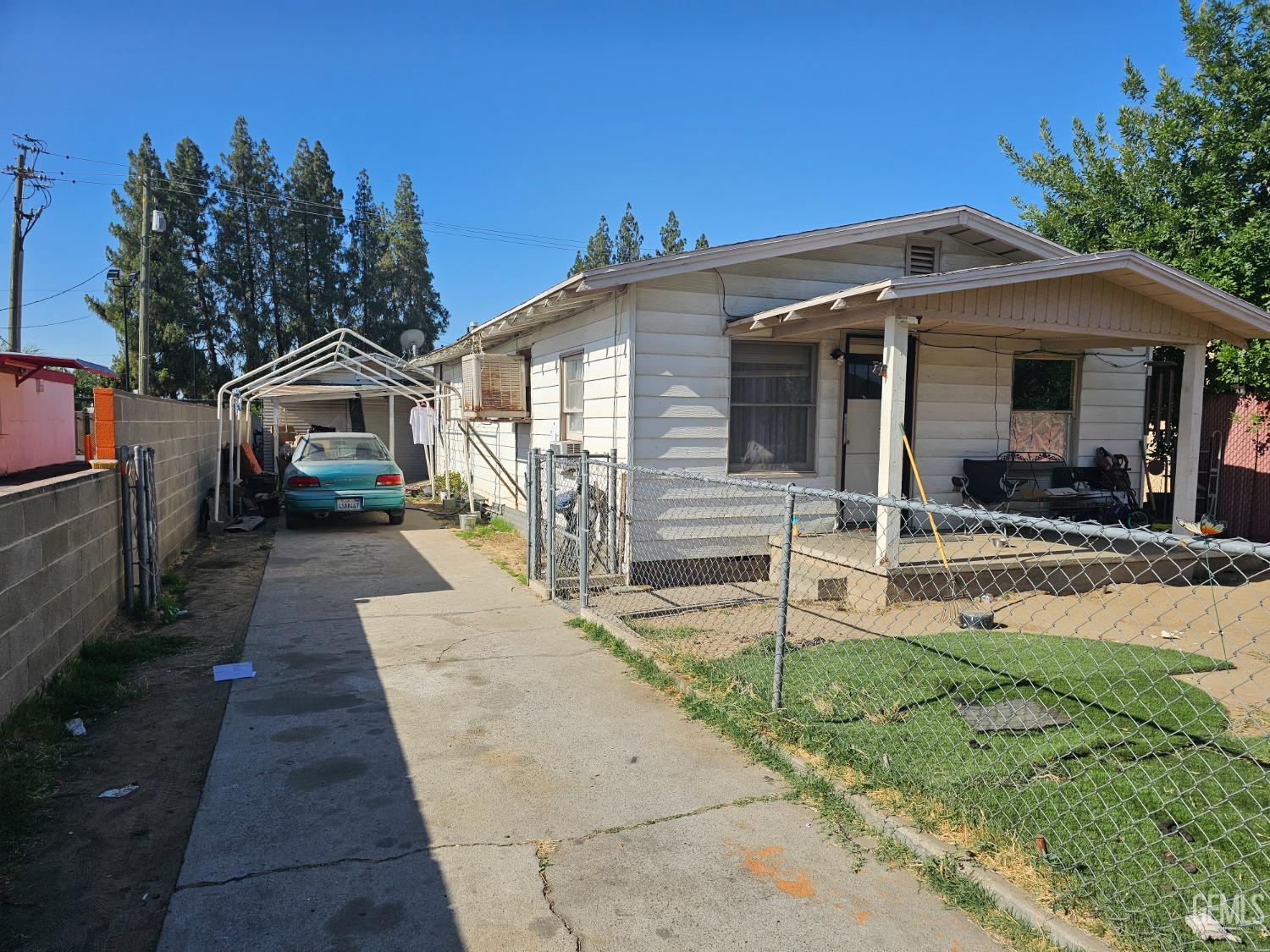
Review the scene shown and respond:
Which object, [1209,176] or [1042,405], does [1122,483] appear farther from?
[1209,176]

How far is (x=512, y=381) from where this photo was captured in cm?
1118

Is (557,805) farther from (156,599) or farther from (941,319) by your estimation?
(941,319)

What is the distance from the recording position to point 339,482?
11719 millimetres

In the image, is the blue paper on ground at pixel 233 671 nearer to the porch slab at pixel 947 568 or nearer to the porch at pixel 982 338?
the porch slab at pixel 947 568

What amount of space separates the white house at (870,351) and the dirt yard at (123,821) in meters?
4.33

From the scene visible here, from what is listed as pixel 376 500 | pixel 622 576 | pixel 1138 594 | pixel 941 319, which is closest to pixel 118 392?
pixel 622 576

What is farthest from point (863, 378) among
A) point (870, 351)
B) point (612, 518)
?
point (612, 518)

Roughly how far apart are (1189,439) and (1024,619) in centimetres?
387

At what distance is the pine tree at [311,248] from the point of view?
35.7m

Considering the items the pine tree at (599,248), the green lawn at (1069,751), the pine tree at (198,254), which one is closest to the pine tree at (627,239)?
the pine tree at (599,248)

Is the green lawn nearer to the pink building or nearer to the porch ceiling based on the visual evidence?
the porch ceiling

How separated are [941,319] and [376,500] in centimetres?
871

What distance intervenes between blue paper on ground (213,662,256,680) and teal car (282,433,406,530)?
660 centimetres

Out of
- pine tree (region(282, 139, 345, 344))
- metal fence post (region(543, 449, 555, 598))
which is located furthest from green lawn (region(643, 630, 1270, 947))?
pine tree (region(282, 139, 345, 344))
